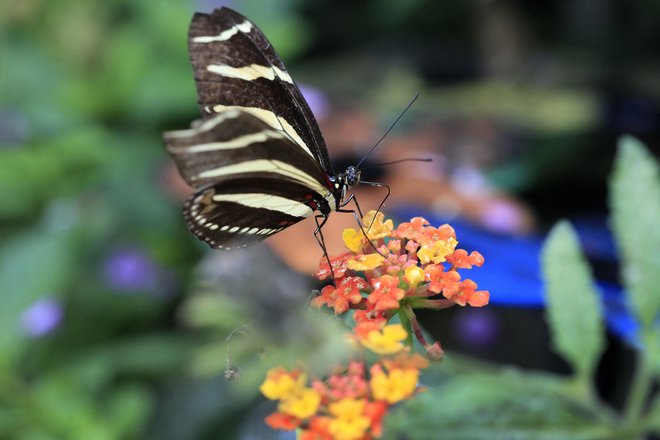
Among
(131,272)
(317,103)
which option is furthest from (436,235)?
(317,103)

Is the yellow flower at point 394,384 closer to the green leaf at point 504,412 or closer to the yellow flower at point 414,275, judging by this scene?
the yellow flower at point 414,275

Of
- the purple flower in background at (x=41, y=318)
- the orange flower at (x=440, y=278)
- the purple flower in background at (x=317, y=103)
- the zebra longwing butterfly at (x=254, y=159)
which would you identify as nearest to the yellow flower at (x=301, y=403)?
the orange flower at (x=440, y=278)

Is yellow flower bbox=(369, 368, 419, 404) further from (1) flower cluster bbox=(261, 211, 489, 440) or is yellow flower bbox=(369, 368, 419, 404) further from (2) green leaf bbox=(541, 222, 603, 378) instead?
(2) green leaf bbox=(541, 222, 603, 378)

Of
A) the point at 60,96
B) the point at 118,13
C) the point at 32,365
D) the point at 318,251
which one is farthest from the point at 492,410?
the point at 118,13

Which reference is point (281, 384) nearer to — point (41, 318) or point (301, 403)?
point (301, 403)

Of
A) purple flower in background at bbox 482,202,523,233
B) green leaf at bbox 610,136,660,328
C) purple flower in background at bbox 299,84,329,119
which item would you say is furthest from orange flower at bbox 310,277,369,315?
purple flower in background at bbox 299,84,329,119

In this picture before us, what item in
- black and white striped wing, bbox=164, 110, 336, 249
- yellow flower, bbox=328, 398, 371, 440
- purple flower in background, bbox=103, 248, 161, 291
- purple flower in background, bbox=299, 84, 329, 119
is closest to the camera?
yellow flower, bbox=328, 398, 371, 440

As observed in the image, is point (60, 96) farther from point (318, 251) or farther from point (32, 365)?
point (318, 251)
